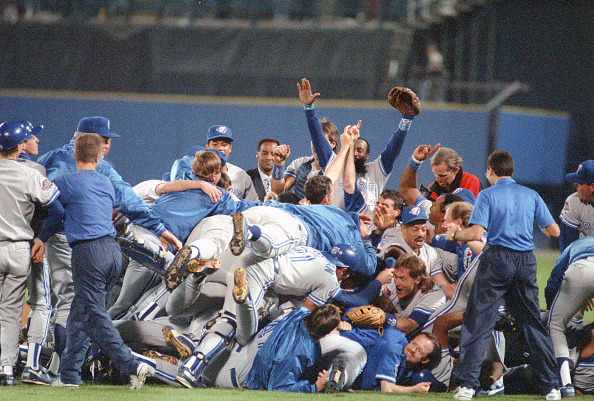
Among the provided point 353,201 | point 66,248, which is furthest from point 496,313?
point 66,248

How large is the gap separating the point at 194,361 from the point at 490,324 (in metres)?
2.19

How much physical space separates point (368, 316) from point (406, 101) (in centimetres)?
282

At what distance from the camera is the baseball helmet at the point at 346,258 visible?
613cm

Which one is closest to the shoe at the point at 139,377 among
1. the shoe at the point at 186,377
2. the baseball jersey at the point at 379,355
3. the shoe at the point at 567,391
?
the shoe at the point at 186,377

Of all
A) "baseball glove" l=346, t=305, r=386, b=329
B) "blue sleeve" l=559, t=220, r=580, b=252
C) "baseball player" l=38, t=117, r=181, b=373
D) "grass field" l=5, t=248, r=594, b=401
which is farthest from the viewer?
"blue sleeve" l=559, t=220, r=580, b=252

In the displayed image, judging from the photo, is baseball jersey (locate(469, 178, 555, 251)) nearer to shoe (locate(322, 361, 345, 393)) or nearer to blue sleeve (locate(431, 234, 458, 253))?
blue sleeve (locate(431, 234, 458, 253))

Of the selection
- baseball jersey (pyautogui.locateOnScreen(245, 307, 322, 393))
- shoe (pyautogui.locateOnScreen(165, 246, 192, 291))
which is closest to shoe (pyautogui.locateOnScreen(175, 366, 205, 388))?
baseball jersey (pyautogui.locateOnScreen(245, 307, 322, 393))

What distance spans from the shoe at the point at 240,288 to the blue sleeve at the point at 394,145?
2.98m

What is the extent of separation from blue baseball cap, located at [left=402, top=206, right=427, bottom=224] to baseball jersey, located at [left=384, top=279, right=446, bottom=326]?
2.12ft

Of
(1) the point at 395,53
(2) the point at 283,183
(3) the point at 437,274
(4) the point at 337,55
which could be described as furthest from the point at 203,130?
(3) the point at 437,274

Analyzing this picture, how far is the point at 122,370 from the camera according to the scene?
5352mm

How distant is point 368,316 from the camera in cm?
591

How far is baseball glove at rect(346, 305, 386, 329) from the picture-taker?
19.4 feet

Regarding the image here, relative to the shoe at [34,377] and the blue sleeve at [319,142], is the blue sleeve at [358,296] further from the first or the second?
the shoe at [34,377]
